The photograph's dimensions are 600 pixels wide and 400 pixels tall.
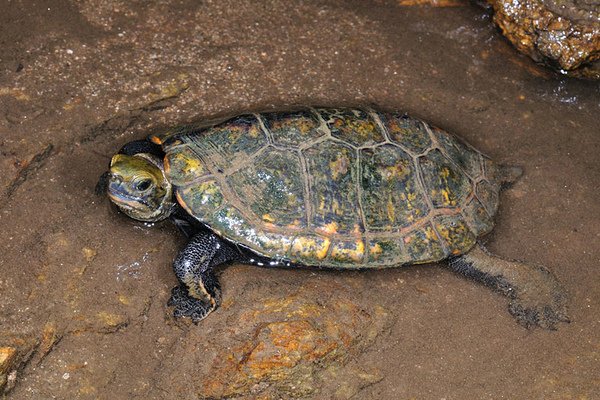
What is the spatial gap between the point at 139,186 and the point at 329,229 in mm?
1414

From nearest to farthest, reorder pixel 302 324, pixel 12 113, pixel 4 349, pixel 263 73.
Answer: pixel 4 349
pixel 302 324
pixel 12 113
pixel 263 73

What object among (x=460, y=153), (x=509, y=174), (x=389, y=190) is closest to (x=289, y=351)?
(x=389, y=190)

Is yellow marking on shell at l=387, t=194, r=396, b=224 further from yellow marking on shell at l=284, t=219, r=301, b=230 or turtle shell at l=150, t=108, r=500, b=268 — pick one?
yellow marking on shell at l=284, t=219, r=301, b=230

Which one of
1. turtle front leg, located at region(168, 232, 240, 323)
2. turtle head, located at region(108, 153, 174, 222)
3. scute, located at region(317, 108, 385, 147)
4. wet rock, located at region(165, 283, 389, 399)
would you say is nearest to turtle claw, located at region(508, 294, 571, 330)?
wet rock, located at region(165, 283, 389, 399)

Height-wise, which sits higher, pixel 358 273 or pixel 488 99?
pixel 488 99

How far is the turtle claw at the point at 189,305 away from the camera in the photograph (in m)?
4.56

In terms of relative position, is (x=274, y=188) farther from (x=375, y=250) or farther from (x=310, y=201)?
(x=375, y=250)

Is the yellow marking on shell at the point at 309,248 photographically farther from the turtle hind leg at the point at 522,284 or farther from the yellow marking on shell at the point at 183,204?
the turtle hind leg at the point at 522,284

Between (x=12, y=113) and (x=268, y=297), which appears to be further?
(x=12, y=113)

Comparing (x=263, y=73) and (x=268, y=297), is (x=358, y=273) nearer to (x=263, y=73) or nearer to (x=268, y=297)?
(x=268, y=297)

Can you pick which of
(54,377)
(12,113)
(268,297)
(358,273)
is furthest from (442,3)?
(54,377)

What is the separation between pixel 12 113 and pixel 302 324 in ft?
9.84

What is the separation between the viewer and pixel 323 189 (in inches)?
190

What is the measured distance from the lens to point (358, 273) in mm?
5004
